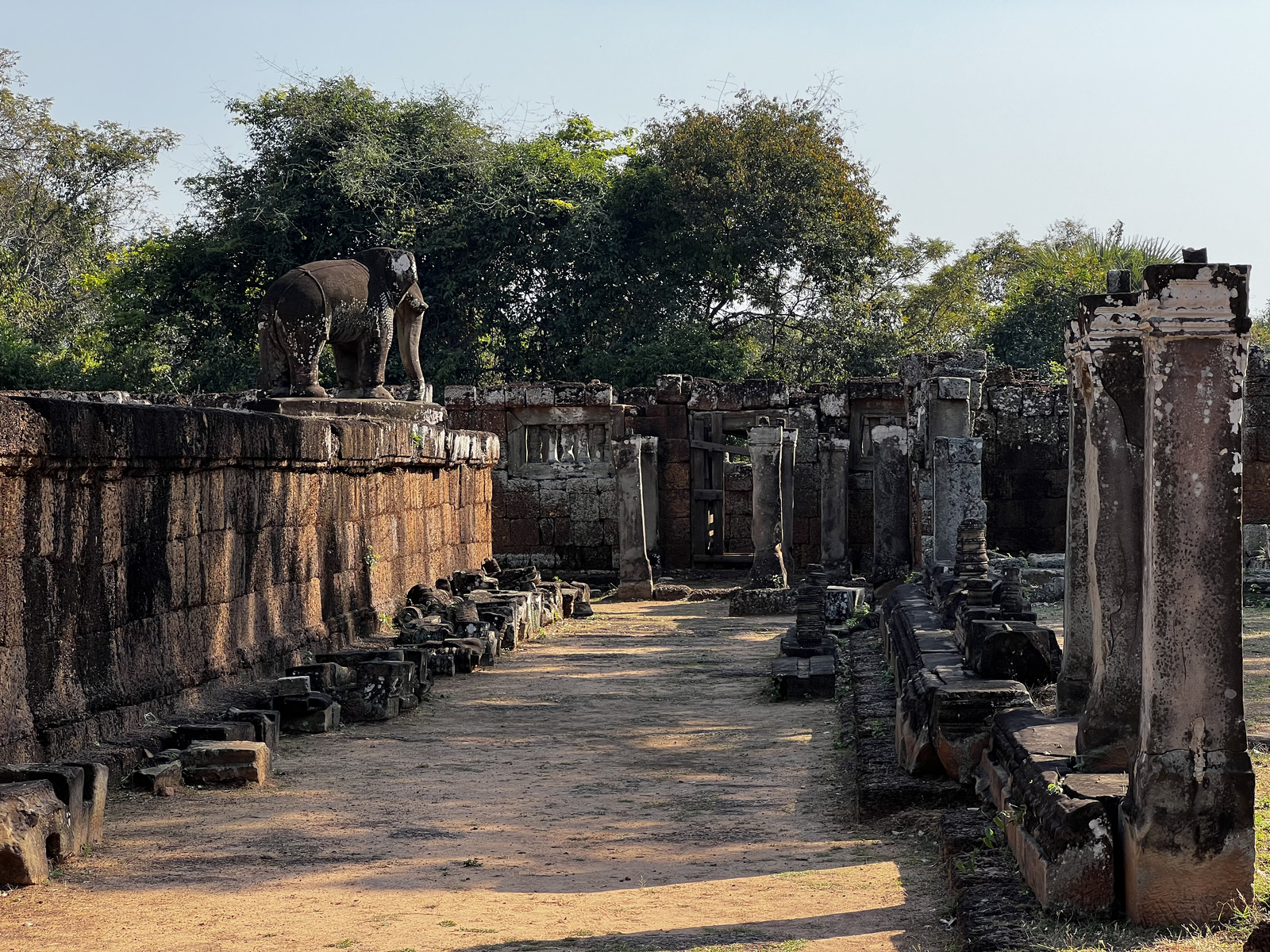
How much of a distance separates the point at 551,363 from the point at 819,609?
54.0ft

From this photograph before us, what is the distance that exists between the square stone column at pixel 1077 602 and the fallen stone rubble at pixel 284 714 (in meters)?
3.68

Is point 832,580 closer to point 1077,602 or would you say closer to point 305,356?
point 305,356

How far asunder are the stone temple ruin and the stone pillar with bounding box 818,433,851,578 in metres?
0.03

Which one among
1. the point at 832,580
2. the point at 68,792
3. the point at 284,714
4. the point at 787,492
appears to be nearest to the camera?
the point at 68,792

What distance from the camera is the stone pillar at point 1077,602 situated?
233 inches

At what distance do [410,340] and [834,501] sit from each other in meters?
5.81

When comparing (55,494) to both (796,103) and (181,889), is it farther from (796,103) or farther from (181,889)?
(796,103)

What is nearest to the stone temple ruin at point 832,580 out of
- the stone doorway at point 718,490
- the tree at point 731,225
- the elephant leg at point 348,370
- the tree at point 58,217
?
the stone doorway at point 718,490

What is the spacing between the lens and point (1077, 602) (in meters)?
6.02

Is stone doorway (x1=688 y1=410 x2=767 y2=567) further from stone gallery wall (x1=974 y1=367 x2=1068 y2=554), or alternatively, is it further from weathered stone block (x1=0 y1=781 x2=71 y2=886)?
weathered stone block (x1=0 y1=781 x2=71 y2=886)

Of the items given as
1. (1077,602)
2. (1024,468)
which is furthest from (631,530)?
(1077,602)

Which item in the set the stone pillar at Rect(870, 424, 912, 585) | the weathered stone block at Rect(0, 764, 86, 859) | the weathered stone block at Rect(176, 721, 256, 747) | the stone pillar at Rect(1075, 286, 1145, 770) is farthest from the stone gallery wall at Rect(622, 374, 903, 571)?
the weathered stone block at Rect(0, 764, 86, 859)

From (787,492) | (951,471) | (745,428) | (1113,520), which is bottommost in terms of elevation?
(1113,520)

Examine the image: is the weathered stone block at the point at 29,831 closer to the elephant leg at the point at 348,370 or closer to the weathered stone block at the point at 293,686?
the weathered stone block at the point at 293,686
